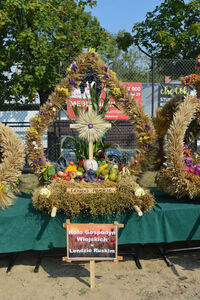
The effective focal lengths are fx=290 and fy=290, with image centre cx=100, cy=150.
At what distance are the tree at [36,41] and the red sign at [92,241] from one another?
5.41 meters

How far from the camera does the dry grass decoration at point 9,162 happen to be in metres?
2.85

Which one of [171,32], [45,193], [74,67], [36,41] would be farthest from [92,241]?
[171,32]

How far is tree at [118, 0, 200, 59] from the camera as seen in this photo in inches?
383

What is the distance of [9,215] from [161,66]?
Result: 19.2ft

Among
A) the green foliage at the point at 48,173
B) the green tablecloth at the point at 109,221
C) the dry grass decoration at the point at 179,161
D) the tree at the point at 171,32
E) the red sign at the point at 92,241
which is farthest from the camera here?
the tree at the point at 171,32

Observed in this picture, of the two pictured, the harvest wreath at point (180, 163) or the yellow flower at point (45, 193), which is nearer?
the yellow flower at point (45, 193)

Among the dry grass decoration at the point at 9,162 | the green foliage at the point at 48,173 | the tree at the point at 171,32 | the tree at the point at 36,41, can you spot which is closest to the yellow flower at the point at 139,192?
the green foliage at the point at 48,173

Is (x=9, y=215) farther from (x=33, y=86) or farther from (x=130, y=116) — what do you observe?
(x=33, y=86)

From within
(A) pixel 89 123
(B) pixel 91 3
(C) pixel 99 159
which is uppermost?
(B) pixel 91 3

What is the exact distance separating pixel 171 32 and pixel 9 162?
919 centimetres

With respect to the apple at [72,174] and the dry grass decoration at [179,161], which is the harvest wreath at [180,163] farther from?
the apple at [72,174]

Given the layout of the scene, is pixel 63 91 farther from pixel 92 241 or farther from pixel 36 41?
pixel 36 41

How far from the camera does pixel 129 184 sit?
267cm

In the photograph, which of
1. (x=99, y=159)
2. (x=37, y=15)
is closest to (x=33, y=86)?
(x=37, y=15)
